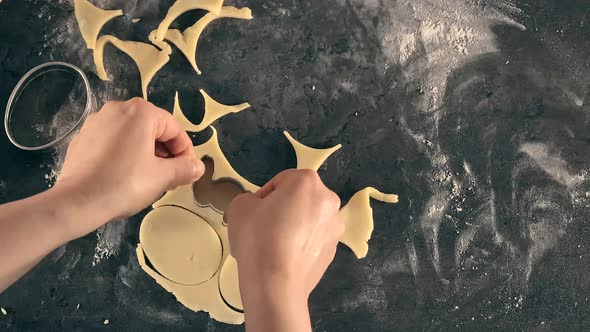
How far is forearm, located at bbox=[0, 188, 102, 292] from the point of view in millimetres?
564

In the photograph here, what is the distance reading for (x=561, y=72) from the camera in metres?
0.79

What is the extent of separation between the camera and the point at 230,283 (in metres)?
0.77

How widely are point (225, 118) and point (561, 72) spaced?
45 cm

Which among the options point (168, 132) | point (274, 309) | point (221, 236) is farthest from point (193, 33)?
point (274, 309)

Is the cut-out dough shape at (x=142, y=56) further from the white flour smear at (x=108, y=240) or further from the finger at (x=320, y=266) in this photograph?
the finger at (x=320, y=266)

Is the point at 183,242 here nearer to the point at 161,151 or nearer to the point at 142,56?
the point at 161,151

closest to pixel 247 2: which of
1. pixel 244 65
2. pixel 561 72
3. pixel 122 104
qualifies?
pixel 244 65

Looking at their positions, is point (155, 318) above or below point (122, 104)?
below

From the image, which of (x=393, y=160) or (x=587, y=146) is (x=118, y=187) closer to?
(x=393, y=160)

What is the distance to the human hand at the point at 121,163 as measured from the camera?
0.62 metres

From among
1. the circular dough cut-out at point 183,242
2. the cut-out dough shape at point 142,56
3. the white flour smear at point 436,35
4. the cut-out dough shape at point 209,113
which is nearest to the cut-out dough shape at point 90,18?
the cut-out dough shape at point 142,56

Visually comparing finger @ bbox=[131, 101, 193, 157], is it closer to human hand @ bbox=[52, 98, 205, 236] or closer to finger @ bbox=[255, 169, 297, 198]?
human hand @ bbox=[52, 98, 205, 236]

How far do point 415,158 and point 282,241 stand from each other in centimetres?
24

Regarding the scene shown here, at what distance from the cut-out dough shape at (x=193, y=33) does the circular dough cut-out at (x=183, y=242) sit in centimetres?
19
